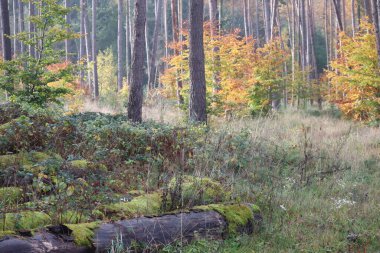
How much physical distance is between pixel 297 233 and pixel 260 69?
1321 centimetres

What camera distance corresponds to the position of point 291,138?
1205 centimetres

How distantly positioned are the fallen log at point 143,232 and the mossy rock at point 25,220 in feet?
1.62

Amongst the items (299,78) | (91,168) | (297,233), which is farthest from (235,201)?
(299,78)

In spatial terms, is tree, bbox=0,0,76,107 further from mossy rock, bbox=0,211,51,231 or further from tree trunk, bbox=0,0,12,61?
mossy rock, bbox=0,211,51,231

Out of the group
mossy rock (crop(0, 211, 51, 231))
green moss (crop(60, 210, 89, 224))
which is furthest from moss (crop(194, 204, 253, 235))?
mossy rock (crop(0, 211, 51, 231))

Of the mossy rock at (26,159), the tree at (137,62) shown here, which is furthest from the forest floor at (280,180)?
the tree at (137,62)

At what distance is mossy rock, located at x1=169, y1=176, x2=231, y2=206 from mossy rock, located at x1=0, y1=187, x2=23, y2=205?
181 centimetres

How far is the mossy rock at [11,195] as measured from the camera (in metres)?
5.20

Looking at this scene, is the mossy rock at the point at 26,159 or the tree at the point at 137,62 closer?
the mossy rock at the point at 26,159

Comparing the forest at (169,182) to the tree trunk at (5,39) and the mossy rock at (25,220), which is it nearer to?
the mossy rock at (25,220)

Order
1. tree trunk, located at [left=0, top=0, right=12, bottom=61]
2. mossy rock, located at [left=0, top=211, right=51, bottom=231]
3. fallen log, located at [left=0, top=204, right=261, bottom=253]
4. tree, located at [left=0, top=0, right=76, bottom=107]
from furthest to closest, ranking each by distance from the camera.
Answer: tree trunk, located at [left=0, top=0, right=12, bottom=61] → tree, located at [left=0, top=0, right=76, bottom=107] → mossy rock, located at [left=0, top=211, right=51, bottom=231] → fallen log, located at [left=0, top=204, right=261, bottom=253]

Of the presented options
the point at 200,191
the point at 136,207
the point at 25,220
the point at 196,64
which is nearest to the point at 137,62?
the point at 196,64

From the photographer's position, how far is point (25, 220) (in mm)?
4453

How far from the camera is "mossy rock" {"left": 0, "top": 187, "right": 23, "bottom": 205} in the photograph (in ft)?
17.1
